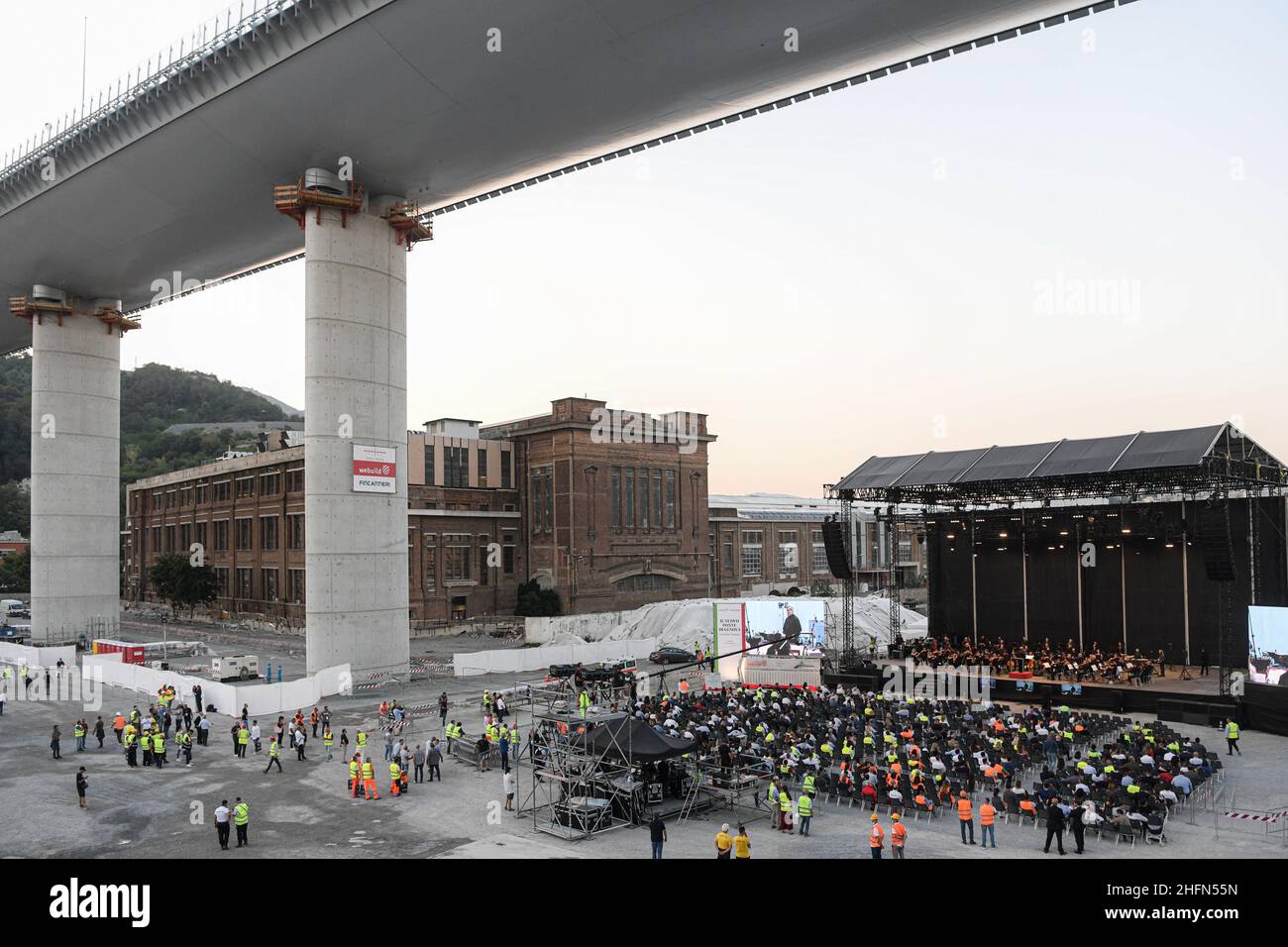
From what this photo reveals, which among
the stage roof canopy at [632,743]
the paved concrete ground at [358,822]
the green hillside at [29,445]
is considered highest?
the green hillside at [29,445]

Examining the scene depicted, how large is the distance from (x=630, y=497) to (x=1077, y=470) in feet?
123

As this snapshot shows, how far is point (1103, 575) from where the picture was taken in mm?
42000

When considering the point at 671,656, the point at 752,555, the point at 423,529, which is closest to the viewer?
the point at 671,656

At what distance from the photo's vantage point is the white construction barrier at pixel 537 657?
142 ft

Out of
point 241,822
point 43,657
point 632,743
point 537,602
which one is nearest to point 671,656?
point 537,602

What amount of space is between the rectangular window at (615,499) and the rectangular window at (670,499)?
4.79 meters

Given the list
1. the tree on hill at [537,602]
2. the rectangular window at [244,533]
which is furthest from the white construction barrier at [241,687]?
the rectangular window at [244,533]

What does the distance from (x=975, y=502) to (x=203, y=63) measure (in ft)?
127

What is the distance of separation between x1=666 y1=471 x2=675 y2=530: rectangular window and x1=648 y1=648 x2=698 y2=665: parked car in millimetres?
21130

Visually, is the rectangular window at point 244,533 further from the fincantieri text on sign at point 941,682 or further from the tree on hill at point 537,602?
the fincantieri text on sign at point 941,682

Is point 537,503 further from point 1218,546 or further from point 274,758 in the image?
point 1218,546

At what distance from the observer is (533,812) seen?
18734 millimetres
